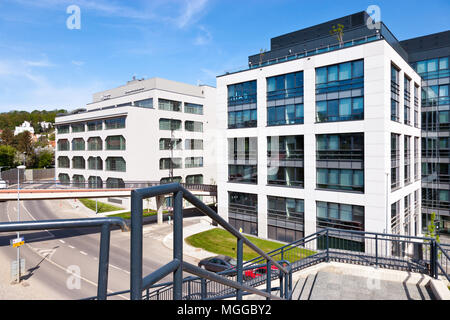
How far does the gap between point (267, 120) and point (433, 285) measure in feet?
74.7

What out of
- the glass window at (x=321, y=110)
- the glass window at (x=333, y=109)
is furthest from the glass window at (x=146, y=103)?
the glass window at (x=333, y=109)

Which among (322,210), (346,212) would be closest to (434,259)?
(346,212)

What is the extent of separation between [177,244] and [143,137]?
41.9 meters

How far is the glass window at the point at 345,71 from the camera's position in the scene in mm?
24094

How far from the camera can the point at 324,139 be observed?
25.4m

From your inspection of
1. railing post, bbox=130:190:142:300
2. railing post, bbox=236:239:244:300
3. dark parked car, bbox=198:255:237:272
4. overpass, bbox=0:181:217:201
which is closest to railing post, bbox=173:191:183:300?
railing post, bbox=130:190:142:300

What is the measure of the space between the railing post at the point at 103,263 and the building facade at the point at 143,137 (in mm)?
37809

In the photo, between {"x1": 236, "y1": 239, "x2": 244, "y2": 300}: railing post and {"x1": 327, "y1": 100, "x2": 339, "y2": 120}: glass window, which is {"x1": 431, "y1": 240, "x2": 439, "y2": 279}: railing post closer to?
{"x1": 236, "y1": 239, "x2": 244, "y2": 300}: railing post

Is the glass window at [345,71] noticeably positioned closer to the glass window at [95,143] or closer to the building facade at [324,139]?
the building facade at [324,139]

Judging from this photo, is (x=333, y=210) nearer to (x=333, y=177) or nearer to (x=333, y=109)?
(x=333, y=177)
